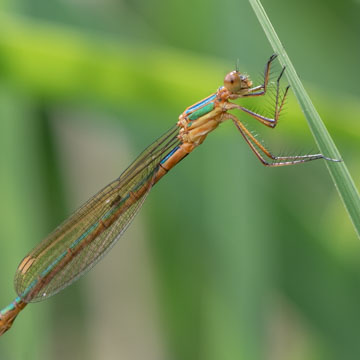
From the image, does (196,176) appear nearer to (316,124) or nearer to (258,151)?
(258,151)

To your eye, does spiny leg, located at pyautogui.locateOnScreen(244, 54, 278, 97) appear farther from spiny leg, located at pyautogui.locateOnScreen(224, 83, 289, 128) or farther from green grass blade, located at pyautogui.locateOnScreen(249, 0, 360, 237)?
green grass blade, located at pyautogui.locateOnScreen(249, 0, 360, 237)

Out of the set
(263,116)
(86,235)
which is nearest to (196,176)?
(86,235)

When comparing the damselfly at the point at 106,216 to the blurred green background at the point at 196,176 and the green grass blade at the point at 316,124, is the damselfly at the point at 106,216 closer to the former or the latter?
the blurred green background at the point at 196,176

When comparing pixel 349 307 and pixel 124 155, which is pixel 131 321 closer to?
pixel 124 155

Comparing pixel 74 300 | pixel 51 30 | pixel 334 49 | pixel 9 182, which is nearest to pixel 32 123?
pixel 9 182

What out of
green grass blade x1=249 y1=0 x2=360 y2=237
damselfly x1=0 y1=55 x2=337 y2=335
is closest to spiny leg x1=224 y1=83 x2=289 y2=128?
damselfly x1=0 y1=55 x2=337 y2=335

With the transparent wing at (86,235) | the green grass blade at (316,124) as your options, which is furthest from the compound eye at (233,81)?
the green grass blade at (316,124)
